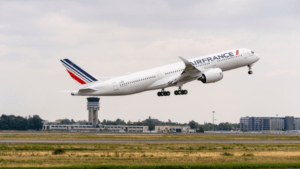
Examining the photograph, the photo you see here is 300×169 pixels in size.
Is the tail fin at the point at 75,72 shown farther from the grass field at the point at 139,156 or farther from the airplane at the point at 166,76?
the grass field at the point at 139,156

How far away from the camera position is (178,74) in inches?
3189

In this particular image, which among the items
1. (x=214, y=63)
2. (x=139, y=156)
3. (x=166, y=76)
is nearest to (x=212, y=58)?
(x=214, y=63)

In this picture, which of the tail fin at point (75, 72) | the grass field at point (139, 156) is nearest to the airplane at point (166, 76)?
the tail fin at point (75, 72)

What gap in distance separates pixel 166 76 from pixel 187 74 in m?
3.47

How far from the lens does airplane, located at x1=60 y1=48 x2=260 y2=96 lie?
7506 cm

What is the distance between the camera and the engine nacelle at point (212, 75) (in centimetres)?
8031

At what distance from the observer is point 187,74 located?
263 feet

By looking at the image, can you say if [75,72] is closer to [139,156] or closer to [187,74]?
[187,74]

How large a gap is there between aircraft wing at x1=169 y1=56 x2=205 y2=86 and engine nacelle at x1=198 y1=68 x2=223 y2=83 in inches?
41.9

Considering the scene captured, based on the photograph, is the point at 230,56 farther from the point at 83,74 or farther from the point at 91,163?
the point at 91,163

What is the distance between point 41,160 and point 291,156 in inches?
964

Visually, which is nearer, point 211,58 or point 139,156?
point 139,156

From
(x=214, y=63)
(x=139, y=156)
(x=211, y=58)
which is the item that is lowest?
(x=139, y=156)

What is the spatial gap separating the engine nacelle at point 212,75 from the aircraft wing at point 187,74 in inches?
41.9
